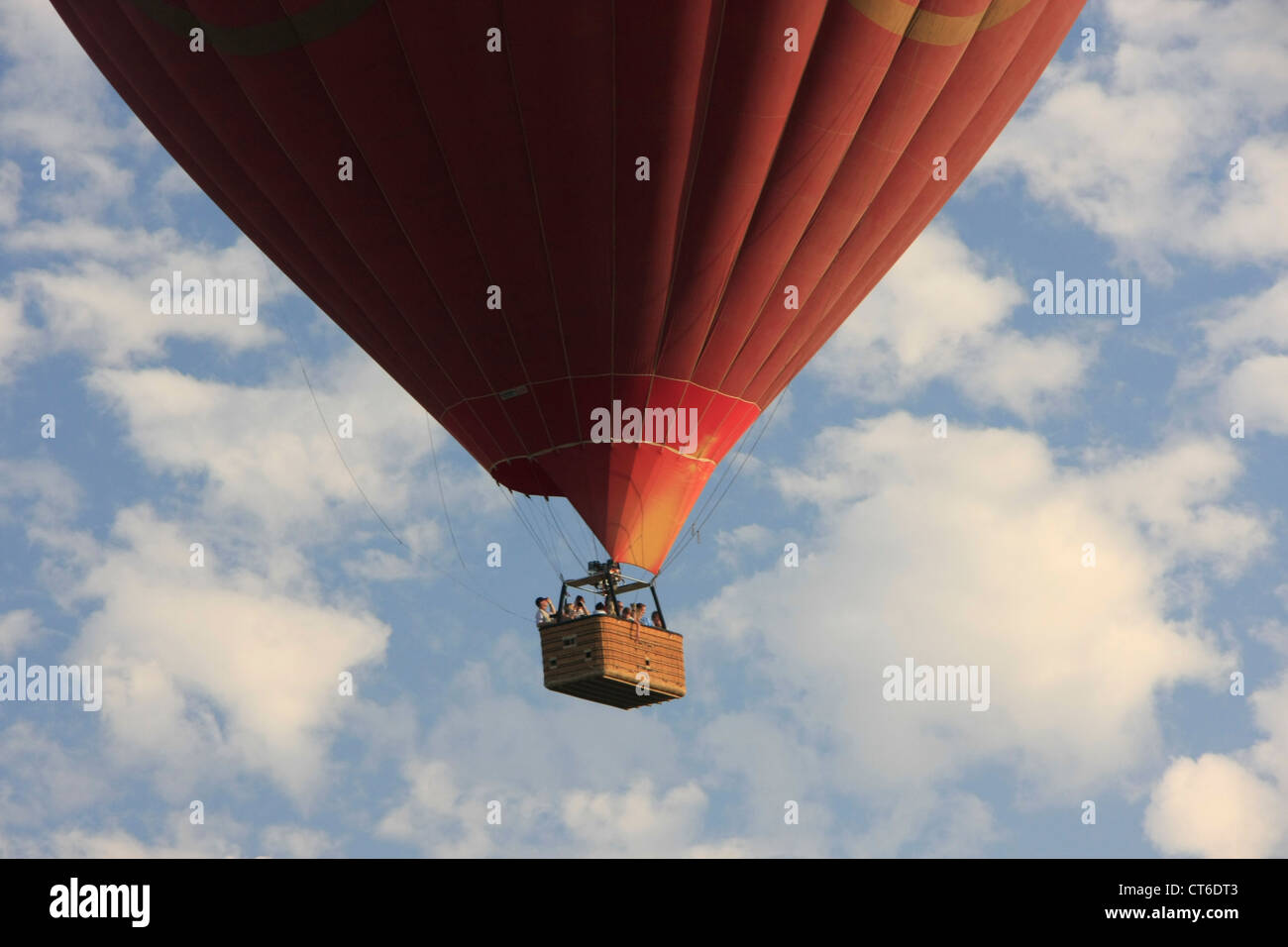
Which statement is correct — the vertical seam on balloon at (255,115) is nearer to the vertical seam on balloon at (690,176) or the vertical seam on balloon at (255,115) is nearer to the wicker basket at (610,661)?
the vertical seam on balloon at (690,176)

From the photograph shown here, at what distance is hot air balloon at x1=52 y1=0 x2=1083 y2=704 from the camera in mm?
24266

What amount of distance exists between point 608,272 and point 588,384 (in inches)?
50.8

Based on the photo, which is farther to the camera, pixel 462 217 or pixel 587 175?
pixel 462 217

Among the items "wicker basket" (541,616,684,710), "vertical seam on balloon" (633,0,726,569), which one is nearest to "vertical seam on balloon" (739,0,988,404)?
"vertical seam on balloon" (633,0,726,569)

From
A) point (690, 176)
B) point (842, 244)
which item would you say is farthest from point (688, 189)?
point (842, 244)

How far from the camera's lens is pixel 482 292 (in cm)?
2544

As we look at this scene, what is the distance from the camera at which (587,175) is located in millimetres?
24750

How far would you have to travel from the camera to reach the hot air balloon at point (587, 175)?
24.3 metres

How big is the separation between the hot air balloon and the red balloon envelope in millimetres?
29

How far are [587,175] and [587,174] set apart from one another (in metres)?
0.01

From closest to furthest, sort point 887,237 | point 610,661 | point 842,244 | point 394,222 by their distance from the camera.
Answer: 1. point 610,661
2. point 394,222
3. point 842,244
4. point 887,237

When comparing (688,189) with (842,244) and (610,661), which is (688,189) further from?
(610,661)

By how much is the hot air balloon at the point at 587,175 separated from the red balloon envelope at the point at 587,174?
29 mm

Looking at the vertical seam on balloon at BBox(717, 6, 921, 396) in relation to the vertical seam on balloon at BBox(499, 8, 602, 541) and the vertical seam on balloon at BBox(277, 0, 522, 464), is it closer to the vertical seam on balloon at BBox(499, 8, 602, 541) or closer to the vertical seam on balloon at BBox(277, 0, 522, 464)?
the vertical seam on balloon at BBox(499, 8, 602, 541)
